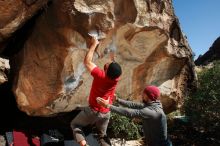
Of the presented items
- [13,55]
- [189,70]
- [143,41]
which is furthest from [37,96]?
[189,70]

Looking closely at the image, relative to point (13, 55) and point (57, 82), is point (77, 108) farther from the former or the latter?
point (13, 55)

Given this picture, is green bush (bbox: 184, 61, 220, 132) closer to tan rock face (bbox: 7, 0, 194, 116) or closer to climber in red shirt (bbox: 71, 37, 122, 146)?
tan rock face (bbox: 7, 0, 194, 116)

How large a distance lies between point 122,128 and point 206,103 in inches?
126

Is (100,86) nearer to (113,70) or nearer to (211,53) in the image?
(113,70)

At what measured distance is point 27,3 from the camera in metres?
8.25

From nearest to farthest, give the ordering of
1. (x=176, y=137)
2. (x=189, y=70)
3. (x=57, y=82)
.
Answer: (x=57, y=82) → (x=189, y=70) → (x=176, y=137)

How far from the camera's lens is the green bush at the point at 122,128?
1096 centimetres

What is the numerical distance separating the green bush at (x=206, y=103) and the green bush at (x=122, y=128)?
231 centimetres

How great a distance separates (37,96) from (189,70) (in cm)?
514

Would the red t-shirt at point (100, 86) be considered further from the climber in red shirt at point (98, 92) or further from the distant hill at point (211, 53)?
the distant hill at point (211, 53)

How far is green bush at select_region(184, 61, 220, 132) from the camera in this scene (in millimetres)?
12367

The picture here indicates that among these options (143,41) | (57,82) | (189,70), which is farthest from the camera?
(189,70)

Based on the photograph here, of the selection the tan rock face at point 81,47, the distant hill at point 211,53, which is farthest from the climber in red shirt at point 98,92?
the distant hill at point 211,53

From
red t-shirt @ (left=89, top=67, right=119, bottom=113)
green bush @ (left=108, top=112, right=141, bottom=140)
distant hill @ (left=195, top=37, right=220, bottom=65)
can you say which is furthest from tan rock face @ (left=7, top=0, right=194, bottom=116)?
distant hill @ (left=195, top=37, right=220, bottom=65)
